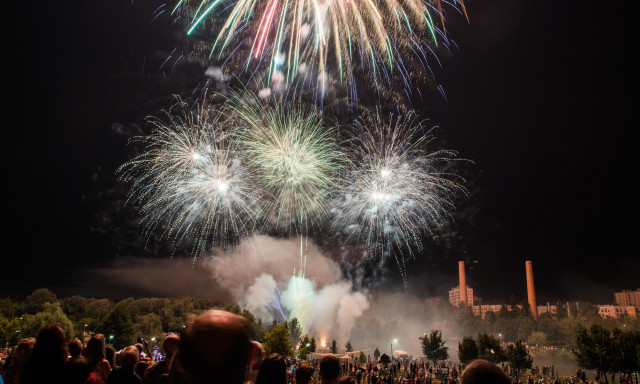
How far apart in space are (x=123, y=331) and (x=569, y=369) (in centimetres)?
7201

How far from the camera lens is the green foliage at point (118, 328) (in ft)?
212

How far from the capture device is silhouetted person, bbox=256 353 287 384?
3.49 metres

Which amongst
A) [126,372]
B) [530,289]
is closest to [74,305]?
[126,372]

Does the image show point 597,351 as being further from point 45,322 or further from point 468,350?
point 45,322

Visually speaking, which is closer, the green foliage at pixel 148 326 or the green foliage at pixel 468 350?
the green foliage at pixel 468 350

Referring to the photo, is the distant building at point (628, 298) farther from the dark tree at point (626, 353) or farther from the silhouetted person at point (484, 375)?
the silhouetted person at point (484, 375)

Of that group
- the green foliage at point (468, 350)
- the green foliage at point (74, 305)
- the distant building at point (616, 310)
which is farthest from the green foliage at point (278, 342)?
the distant building at point (616, 310)

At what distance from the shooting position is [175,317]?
293 ft

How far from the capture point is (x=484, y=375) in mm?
2311

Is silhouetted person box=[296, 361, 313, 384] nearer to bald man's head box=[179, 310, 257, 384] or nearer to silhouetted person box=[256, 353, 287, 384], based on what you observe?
silhouetted person box=[256, 353, 287, 384]

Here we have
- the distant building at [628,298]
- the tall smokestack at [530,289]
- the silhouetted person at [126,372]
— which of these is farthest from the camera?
the distant building at [628,298]

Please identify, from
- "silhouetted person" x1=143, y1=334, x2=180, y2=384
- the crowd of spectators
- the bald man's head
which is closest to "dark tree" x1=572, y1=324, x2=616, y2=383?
the crowd of spectators

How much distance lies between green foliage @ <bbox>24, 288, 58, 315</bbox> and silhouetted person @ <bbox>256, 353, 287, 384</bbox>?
9232 centimetres

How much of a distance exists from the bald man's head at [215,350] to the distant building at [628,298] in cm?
14762
